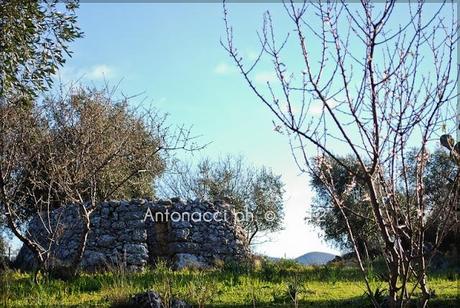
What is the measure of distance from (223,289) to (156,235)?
563 centimetres

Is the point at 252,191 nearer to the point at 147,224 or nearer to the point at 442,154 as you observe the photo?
the point at 442,154

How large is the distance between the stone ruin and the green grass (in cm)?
263

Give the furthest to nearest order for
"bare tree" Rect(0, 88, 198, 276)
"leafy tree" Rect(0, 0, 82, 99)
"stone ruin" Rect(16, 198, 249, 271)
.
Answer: "stone ruin" Rect(16, 198, 249, 271)
"bare tree" Rect(0, 88, 198, 276)
"leafy tree" Rect(0, 0, 82, 99)

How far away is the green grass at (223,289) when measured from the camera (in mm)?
7012

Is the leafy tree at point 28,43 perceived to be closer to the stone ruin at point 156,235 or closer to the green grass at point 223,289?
the green grass at point 223,289

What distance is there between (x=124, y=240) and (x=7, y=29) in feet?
25.7

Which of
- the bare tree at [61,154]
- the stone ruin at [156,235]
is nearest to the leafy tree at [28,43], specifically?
the bare tree at [61,154]

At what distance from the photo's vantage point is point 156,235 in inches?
537

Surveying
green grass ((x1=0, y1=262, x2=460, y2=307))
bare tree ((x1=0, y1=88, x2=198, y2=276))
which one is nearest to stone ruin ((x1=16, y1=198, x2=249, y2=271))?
bare tree ((x1=0, y1=88, x2=198, y2=276))

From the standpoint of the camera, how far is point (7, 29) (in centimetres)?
630

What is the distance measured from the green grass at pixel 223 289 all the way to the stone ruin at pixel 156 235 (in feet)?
8.63

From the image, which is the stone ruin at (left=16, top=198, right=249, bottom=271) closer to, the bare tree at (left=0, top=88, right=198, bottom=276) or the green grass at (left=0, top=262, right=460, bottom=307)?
the bare tree at (left=0, top=88, right=198, bottom=276)

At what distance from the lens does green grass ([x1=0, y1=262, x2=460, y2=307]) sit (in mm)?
7012

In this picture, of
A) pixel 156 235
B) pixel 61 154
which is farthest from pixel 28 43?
pixel 156 235
